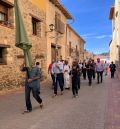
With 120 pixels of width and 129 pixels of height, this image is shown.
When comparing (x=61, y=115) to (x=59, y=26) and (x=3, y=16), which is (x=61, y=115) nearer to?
(x=3, y=16)

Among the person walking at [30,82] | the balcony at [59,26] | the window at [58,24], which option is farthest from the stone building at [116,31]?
the person walking at [30,82]

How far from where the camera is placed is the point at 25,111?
9.76m

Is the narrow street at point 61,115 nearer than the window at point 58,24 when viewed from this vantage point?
Yes

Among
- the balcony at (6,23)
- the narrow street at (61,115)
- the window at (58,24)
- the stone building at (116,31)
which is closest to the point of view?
the narrow street at (61,115)

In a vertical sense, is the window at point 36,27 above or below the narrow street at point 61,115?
above

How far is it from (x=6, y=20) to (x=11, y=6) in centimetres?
78

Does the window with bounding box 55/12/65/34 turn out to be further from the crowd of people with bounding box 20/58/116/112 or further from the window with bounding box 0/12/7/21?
the window with bounding box 0/12/7/21

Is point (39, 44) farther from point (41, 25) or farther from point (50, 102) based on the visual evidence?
point (50, 102)

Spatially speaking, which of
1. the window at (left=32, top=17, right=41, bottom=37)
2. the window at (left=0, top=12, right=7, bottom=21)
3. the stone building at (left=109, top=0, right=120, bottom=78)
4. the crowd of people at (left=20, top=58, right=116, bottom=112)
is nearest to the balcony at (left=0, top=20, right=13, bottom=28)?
the window at (left=0, top=12, right=7, bottom=21)

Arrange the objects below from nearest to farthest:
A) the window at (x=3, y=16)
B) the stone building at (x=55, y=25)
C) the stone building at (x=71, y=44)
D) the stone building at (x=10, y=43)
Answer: the stone building at (x=10, y=43) → the window at (x=3, y=16) → the stone building at (x=55, y=25) → the stone building at (x=71, y=44)

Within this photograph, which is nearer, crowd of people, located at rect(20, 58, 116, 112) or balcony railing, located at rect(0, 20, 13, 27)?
crowd of people, located at rect(20, 58, 116, 112)

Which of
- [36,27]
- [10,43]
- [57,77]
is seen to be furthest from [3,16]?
[36,27]

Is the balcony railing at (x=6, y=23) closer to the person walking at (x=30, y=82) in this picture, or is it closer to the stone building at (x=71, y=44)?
the person walking at (x=30, y=82)

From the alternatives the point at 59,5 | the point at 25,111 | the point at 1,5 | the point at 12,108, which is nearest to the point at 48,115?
the point at 25,111
